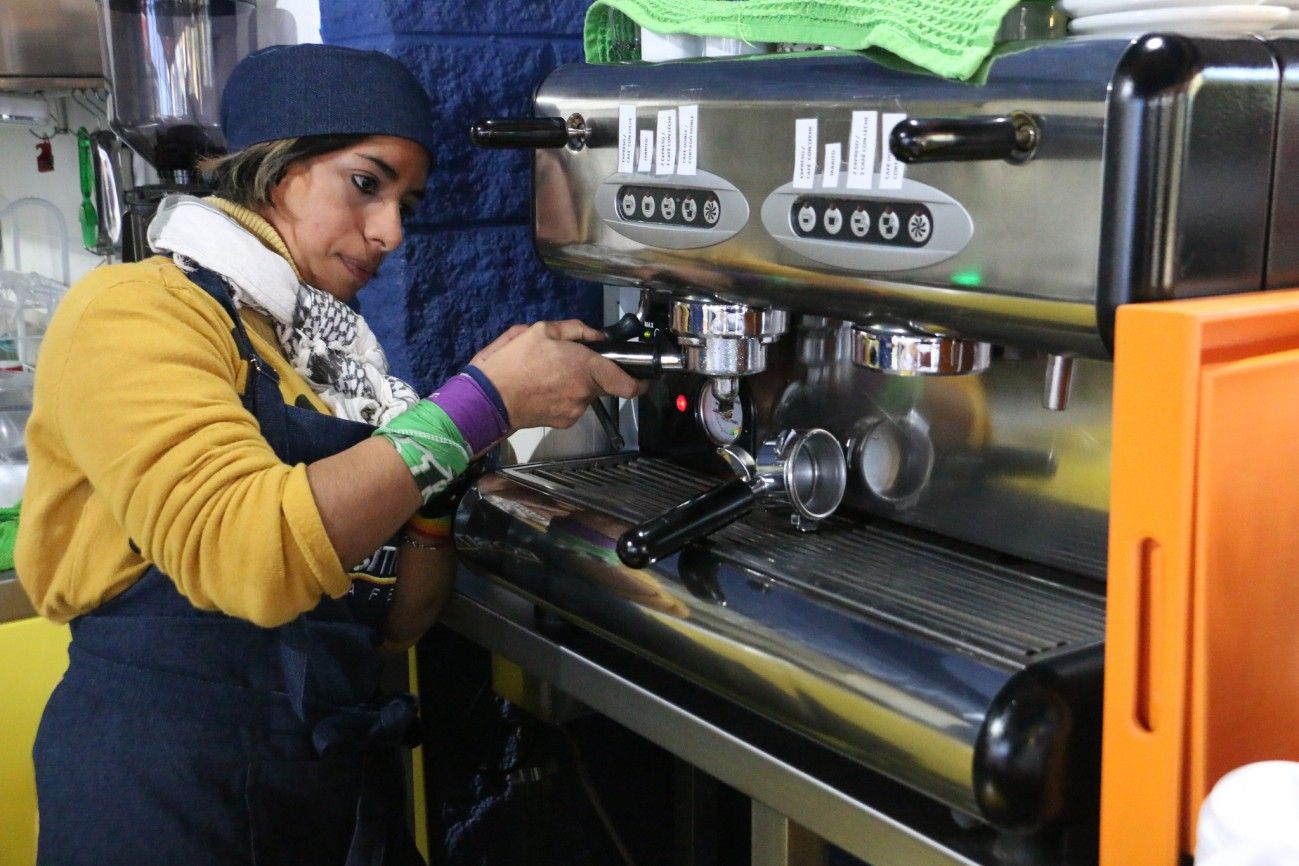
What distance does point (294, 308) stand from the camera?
116 cm

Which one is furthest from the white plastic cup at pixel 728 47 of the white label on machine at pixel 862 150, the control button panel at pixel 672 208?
the white label on machine at pixel 862 150

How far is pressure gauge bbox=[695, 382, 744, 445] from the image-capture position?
3.77ft

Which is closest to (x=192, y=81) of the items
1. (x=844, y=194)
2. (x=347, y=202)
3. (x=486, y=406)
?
(x=347, y=202)

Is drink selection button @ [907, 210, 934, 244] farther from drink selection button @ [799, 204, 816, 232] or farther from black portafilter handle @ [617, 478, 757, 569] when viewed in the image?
black portafilter handle @ [617, 478, 757, 569]

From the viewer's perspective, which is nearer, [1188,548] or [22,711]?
[1188,548]

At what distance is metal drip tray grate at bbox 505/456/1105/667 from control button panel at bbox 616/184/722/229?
239mm

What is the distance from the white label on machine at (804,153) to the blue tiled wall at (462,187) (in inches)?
20.9

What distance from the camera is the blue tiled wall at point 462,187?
138 centimetres

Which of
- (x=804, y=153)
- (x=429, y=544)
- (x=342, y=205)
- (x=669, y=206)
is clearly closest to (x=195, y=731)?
(x=429, y=544)

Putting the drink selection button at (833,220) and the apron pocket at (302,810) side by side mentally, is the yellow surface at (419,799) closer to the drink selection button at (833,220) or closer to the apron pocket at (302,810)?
the apron pocket at (302,810)

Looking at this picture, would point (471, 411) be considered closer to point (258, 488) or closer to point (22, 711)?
point (258, 488)

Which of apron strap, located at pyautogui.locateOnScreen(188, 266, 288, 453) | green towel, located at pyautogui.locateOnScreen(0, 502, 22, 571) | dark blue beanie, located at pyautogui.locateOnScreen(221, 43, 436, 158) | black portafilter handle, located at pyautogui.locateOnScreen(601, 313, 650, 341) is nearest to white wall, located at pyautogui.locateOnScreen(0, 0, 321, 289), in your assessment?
green towel, located at pyautogui.locateOnScreen(0, 502, 22, 571)

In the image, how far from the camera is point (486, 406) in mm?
1067

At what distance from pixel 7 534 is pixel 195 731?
624 millimetres
